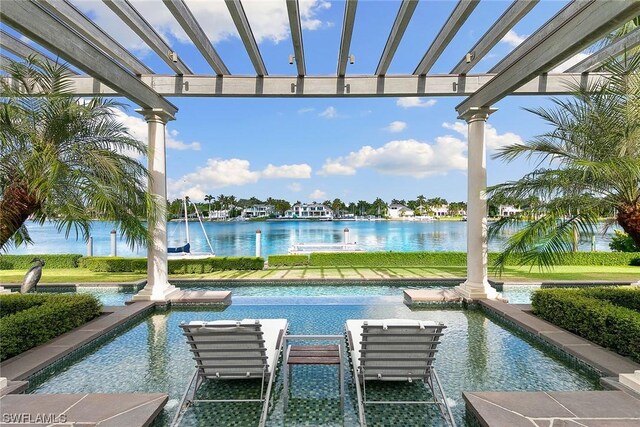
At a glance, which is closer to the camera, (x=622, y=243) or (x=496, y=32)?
(x=496, y=32)

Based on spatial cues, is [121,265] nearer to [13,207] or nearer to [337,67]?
[13,207]

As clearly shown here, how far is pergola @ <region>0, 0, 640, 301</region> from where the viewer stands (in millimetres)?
4457

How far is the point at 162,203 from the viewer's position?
7340mm

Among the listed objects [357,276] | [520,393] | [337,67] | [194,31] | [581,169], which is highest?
[337,67]

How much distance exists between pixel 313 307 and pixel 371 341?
4.19 meters

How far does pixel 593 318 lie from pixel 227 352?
16.0ft

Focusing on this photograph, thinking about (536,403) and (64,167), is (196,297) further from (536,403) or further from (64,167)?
(536,403)

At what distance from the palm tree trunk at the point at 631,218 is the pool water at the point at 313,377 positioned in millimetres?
2035

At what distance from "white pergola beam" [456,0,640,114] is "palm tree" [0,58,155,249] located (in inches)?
262

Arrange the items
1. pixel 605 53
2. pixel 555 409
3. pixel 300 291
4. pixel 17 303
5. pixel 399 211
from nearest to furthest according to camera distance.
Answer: pixel 555 409
pixel 17 303
pixel 605 53
pixel 300 291
pixel 399 211

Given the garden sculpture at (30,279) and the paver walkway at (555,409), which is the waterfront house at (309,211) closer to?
the garden sculpture at (30,279)

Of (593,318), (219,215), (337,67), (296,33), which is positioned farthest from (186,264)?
(219,215)

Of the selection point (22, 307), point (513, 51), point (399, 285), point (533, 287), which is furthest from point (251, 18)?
point (533, 287)

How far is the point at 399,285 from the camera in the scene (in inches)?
399
